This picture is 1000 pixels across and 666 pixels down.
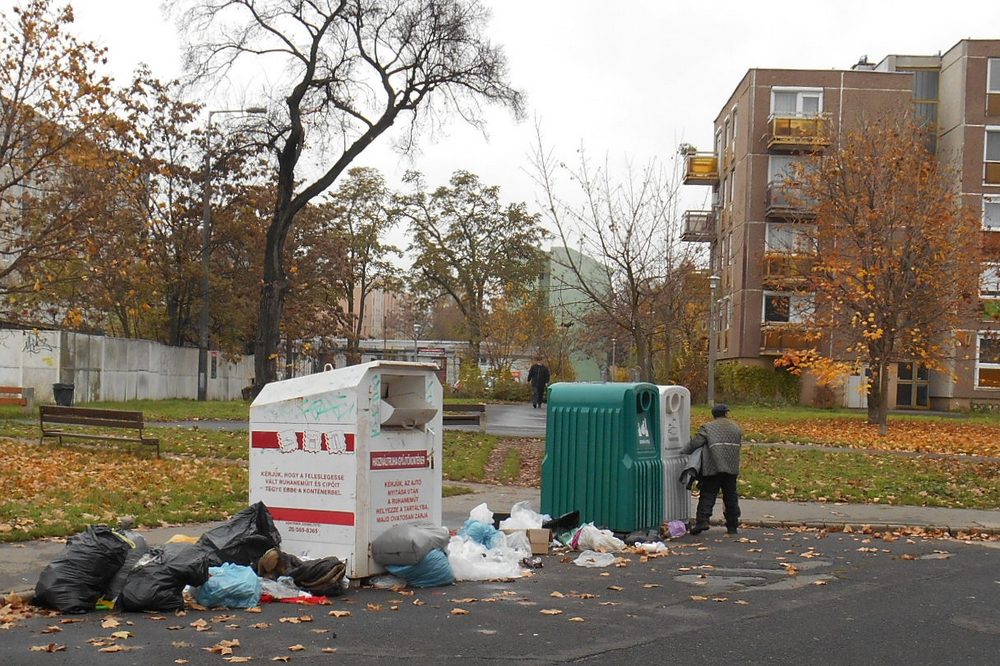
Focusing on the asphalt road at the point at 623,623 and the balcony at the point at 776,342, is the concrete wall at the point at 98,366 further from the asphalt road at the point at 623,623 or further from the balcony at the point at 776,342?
the balcony at the point at 776,342

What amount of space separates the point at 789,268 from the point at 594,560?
23.9 m

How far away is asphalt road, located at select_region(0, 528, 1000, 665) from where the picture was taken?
20.4ft

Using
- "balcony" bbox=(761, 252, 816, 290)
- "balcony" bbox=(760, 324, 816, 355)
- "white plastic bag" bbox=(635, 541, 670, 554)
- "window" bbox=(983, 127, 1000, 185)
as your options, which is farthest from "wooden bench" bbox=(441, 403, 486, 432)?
"window" bbox=(983, 127, 1000, 185)

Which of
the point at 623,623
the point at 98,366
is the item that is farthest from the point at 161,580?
the point at 98,366

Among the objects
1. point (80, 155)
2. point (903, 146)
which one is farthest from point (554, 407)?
point (903, 146)

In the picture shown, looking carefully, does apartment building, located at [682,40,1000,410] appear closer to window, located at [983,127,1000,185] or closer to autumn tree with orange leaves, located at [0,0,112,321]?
window, located at [983,127,1000,185]

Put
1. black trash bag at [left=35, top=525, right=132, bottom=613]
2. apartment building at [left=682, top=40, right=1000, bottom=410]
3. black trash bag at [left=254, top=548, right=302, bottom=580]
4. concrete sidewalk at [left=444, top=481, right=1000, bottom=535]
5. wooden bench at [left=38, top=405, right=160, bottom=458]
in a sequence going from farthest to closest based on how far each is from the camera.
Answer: apartment building at [left=682, top=40, right=1000, bottom=410] → wooden bench at [left=38, top=405, right=160, bottom=458] → concrete sidewalk at [left=444, top=481, right=1000, bottom=535] → black trash bag at [left=254, top=548, right=302, bottom=580] → black trash bag at [left=35, top=525, right=132, bottom=613]

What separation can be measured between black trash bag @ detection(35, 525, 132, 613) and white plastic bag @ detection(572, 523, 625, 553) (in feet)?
13.8

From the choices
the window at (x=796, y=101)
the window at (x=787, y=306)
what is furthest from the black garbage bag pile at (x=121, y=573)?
the window at (x=796, y=101)

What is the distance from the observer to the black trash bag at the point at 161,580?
7305mm

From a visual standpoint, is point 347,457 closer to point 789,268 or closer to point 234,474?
point 234,474

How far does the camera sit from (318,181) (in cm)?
2867

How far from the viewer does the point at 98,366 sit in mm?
34656

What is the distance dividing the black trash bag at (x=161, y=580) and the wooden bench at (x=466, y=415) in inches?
575
